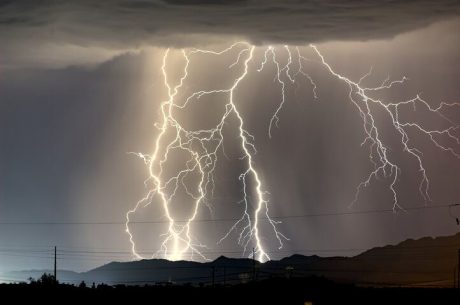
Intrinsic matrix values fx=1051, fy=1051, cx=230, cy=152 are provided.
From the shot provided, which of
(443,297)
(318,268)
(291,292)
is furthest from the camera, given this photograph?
(318,268)

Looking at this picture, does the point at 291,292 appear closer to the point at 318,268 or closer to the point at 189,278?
the point at 318,268

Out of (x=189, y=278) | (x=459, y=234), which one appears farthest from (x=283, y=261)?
(x=459, y=234)

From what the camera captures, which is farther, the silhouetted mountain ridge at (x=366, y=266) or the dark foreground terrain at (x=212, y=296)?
the silhouetted mountain ridge at (x=366, y=266)

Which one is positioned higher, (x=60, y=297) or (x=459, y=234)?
(x=459, y=234)

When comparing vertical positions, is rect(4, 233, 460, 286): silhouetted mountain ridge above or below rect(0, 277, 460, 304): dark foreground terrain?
above

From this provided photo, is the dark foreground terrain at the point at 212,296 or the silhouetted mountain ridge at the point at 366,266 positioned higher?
the silhouetted mountain ridge at the point at 366,266

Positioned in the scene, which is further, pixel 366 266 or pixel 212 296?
pixel 366 266

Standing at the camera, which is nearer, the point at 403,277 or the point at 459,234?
the point at 403,277

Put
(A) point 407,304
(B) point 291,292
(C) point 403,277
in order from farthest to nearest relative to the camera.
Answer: (C) point 403,277 → (B) point 291,292 → (A) point 407,304

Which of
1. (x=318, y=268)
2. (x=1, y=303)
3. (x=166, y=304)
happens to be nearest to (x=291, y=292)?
(x=166, y=304)

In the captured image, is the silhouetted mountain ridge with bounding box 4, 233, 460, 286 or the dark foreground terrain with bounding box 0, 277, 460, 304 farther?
the silhouetted mountain ridge with bounding box 4, 233, 460, 286
